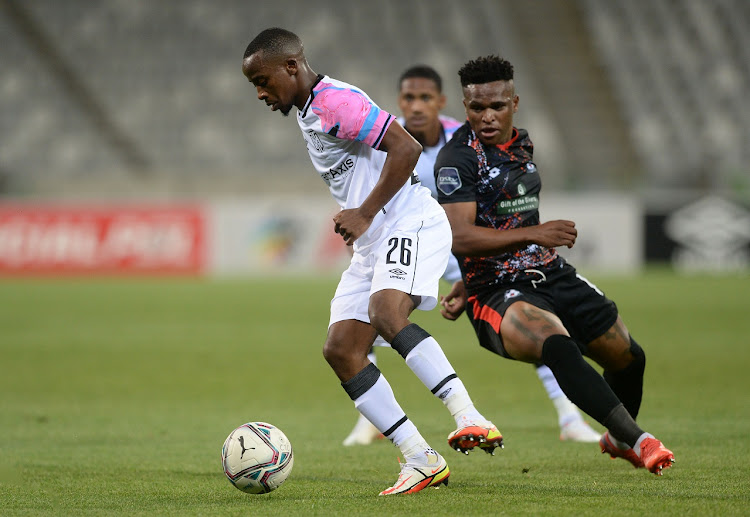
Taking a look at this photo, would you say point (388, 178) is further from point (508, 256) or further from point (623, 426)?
point (623, 426)

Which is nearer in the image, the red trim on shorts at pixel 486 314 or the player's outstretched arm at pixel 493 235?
the player's outstretched arm at pixel 493 235

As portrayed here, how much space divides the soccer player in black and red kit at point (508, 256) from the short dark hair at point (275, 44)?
105 cm

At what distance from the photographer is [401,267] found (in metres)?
4.91

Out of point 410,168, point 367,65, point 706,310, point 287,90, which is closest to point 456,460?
point 410,168

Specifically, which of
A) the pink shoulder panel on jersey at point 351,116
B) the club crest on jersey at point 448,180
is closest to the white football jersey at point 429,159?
the club crest on jersey at point 448,180

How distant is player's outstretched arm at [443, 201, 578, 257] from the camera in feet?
16.7

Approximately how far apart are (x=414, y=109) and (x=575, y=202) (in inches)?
696

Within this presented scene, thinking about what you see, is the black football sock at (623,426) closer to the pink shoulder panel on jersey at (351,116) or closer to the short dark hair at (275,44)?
the pink shoulder panel on jersey at (351,116)

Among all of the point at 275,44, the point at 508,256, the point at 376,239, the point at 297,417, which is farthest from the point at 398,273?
the point at 297,417

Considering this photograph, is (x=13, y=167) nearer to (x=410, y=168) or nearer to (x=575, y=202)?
(x=575, y=202)

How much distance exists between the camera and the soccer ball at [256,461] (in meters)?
4.74

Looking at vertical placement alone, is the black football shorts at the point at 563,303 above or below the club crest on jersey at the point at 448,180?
below

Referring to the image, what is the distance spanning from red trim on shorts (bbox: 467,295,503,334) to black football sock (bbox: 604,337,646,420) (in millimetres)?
763

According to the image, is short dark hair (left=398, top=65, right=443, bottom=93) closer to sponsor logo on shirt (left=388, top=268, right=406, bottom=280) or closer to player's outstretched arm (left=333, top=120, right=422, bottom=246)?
player's outstretched arm (left=333, top=120, right=422, bottom=246)
